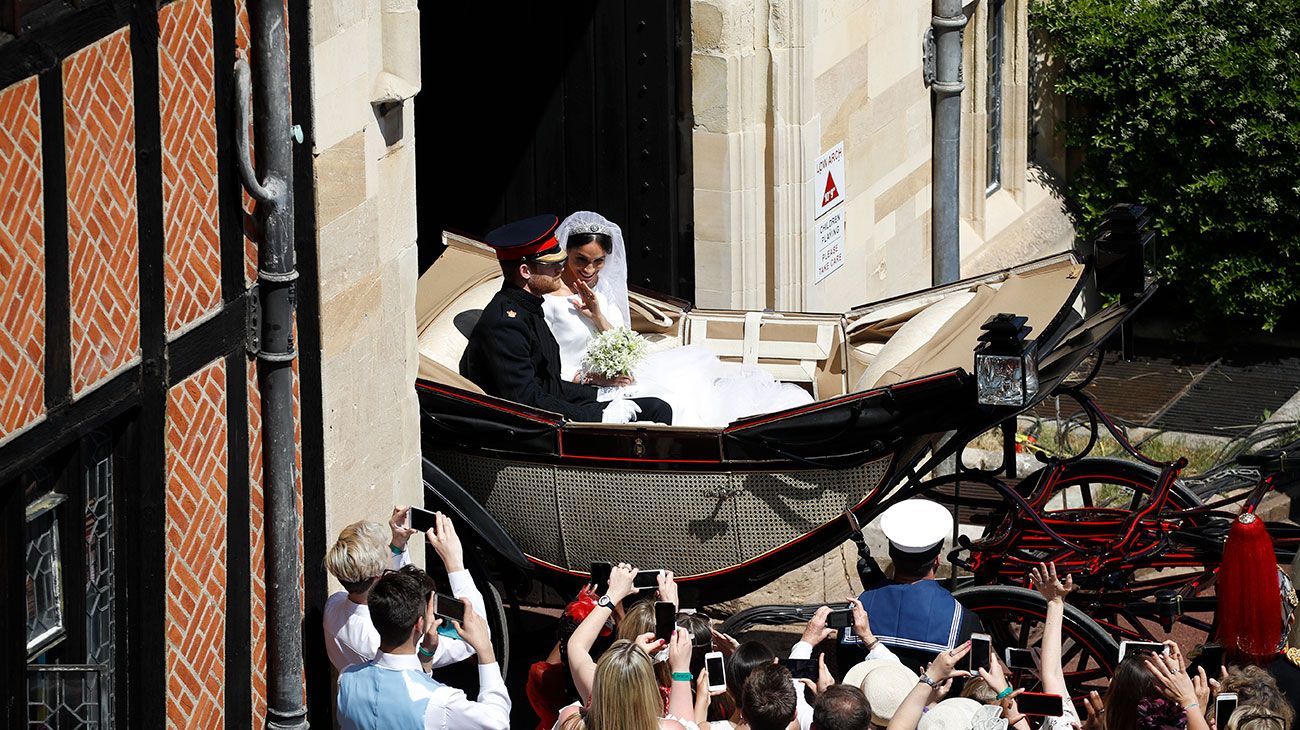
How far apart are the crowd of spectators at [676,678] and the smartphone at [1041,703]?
14 mm

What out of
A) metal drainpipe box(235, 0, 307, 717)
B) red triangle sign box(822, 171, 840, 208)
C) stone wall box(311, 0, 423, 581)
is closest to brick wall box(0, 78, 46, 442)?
metal drainpipe box(235, 0, 307, 717)

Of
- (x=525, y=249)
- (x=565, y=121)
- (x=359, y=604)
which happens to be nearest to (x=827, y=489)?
(x=525, y=249)

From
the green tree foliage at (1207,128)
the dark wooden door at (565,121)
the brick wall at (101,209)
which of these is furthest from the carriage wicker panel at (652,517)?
the green tree foliage at (1207,128)

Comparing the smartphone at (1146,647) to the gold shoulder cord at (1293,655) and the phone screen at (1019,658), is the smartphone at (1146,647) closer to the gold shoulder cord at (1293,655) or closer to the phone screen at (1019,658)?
the phone screen at (1019,658)

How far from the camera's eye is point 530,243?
7.24m

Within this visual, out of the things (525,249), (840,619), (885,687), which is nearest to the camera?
(885,687)

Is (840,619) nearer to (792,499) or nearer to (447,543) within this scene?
(792,499)

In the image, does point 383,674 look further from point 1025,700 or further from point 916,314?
point 916,314

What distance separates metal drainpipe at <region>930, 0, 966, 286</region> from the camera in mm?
10539

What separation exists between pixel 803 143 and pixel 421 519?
3681mm

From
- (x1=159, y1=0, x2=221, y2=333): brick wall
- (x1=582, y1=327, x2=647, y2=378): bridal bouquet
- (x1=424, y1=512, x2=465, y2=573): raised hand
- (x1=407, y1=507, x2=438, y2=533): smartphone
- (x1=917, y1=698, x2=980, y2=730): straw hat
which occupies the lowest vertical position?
(x1=917, y1=698, x2=980, y2=730): straw hat

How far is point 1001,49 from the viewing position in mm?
12422

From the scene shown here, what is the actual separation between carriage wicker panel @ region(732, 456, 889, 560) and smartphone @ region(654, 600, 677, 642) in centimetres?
154

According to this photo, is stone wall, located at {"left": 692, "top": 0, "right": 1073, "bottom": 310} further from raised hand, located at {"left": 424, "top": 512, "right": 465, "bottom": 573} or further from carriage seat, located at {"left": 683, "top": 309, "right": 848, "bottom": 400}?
raised hand, located at {"left": 424, "top": 512, "right": 465, "bottom": 573}
